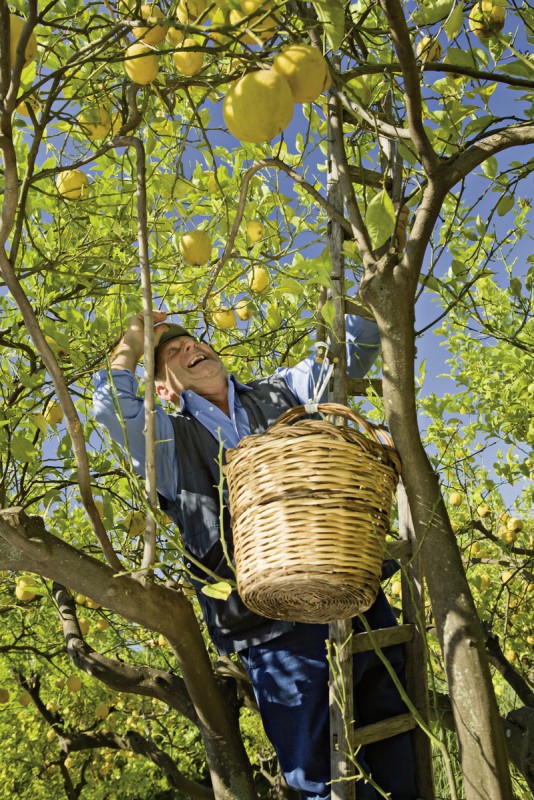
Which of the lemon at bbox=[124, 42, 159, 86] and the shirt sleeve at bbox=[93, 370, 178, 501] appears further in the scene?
the shirt sleeve at bbox=[93, 370, 178, 501]

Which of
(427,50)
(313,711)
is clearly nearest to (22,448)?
(313,711)

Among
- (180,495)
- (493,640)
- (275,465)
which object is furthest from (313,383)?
(493,640)

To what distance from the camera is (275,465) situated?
1145 mm

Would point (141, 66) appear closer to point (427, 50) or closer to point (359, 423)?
point (359, 423)

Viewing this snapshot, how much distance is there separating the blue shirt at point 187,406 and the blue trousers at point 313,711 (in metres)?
0.50

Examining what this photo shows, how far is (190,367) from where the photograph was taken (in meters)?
2.11

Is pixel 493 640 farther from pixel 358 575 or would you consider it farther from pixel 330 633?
pixel 358 575

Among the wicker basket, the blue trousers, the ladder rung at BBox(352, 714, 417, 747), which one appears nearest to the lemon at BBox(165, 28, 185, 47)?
the wicker basket

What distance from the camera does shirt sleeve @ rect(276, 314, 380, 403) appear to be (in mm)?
1839

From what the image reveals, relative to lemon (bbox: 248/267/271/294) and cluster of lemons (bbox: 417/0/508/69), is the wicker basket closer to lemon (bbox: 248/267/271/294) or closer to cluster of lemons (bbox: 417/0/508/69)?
cluster of lemons (bbox: 417/0/508/69)

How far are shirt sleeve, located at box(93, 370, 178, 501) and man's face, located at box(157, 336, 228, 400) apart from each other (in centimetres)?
23

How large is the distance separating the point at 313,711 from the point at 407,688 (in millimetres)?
252

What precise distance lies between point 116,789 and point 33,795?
2.52 feet

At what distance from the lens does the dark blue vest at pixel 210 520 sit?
1716mm
